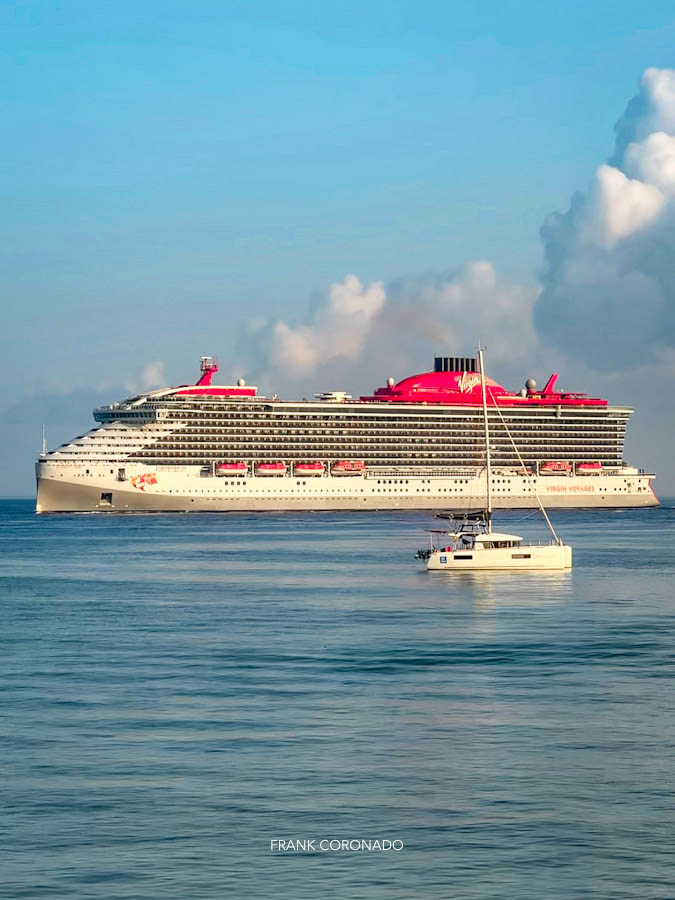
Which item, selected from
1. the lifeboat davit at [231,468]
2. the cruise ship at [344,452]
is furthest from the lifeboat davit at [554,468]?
the lifeboat davit at [231,468]

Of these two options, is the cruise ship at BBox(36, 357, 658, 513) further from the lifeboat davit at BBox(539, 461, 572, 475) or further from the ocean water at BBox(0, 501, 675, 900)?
the ocean water at BBox(0, 501, 675, 900)

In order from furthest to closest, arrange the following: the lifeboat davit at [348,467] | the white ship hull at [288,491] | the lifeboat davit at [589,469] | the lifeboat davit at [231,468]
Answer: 1. the lifeboat davit at [589,469]
2. the lifeboat davit at [348,467]
3. the lifeboat davit at [231,468]
4. the white ship hull at [288,491]

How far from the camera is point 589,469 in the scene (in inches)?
6654

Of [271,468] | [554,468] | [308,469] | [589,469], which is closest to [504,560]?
[271,468]

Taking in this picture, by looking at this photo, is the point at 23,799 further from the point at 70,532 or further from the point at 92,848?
the point at 70,532

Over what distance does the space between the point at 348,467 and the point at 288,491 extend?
8112 millimetres

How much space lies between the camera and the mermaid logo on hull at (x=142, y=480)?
143 m

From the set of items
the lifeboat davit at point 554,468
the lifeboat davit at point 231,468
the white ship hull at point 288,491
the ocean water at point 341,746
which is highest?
the lifeboat davit at point 554,468

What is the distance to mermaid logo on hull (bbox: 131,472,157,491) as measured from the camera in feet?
469

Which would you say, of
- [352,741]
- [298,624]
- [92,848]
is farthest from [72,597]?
[92,848]

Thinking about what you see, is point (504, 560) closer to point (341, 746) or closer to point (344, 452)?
point (341, 746)

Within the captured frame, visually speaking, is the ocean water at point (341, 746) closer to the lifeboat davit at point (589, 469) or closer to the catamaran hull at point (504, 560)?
the catamaran hull at point (504, 560)

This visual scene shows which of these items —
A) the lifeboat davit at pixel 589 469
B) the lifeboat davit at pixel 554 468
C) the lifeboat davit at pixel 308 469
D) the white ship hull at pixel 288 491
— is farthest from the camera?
the lifeboat davit at pixel 589 469

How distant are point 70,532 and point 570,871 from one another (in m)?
102
